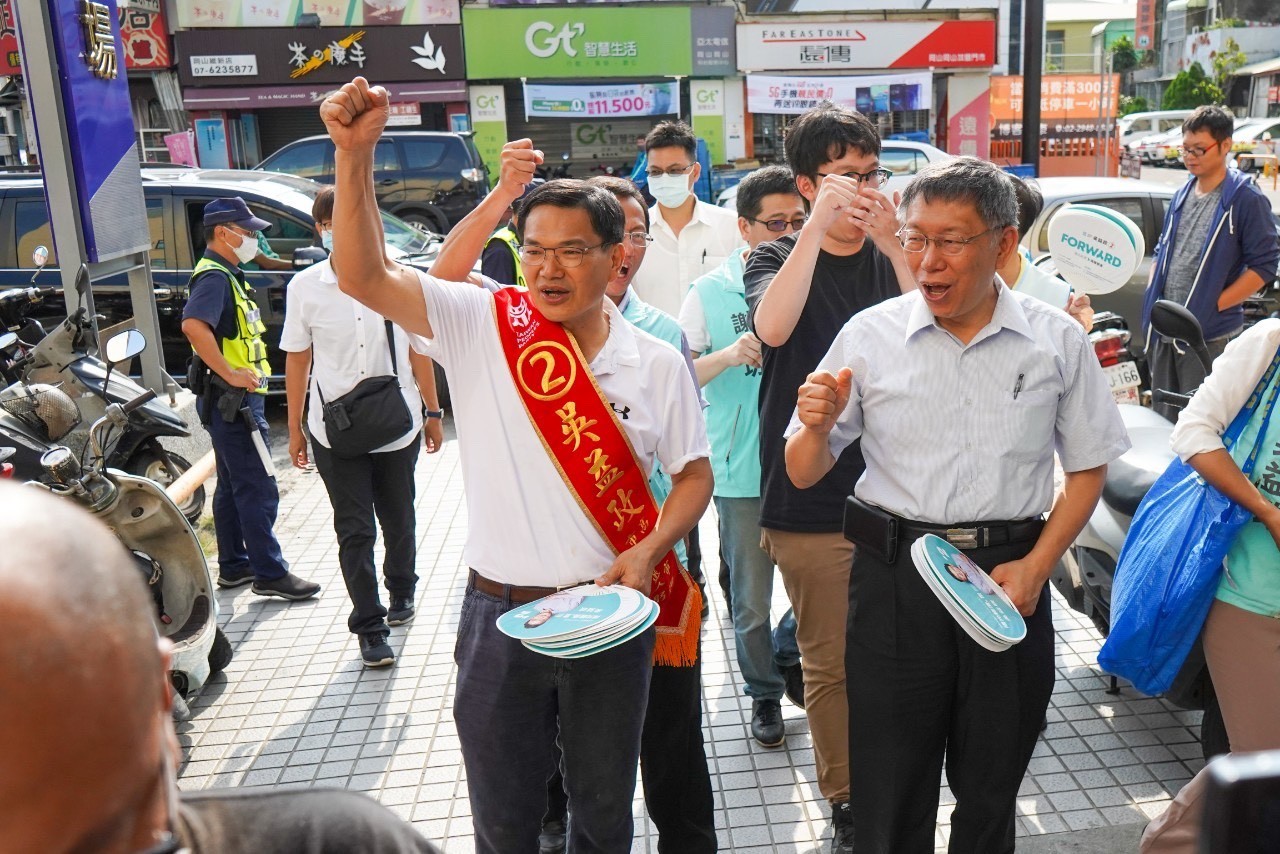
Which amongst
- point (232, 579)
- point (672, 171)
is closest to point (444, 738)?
point (232, 579)

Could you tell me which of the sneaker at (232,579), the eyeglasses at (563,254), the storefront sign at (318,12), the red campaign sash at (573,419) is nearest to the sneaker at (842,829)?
the red campaign sash at (573,419)

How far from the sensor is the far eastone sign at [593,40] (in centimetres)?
2141

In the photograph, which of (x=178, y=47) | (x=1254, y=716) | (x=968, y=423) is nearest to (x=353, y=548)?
(x=968, y=423)

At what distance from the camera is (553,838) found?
3438 mm

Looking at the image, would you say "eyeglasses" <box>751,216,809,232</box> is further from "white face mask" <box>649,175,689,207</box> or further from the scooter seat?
"white face mask" <box>649,175,689,207</box>

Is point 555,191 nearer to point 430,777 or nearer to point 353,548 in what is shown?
point 430,777

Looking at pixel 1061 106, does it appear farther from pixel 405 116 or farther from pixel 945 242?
pixel 945 242

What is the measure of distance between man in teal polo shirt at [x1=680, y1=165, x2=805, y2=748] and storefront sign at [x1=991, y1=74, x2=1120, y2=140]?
1902 centimetres

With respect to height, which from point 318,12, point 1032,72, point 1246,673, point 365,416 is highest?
point 318,12

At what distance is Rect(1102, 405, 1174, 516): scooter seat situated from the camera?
160 inches

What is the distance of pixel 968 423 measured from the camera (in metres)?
2.70

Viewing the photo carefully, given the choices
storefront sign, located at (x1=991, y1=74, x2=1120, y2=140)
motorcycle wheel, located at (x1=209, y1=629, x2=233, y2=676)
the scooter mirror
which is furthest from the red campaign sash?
storefront sign, located at (x1=991, y1=74, x2=1120, y2=140)

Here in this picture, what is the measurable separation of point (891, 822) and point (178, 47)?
2168 cm

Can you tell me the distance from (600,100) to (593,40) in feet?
3.71
